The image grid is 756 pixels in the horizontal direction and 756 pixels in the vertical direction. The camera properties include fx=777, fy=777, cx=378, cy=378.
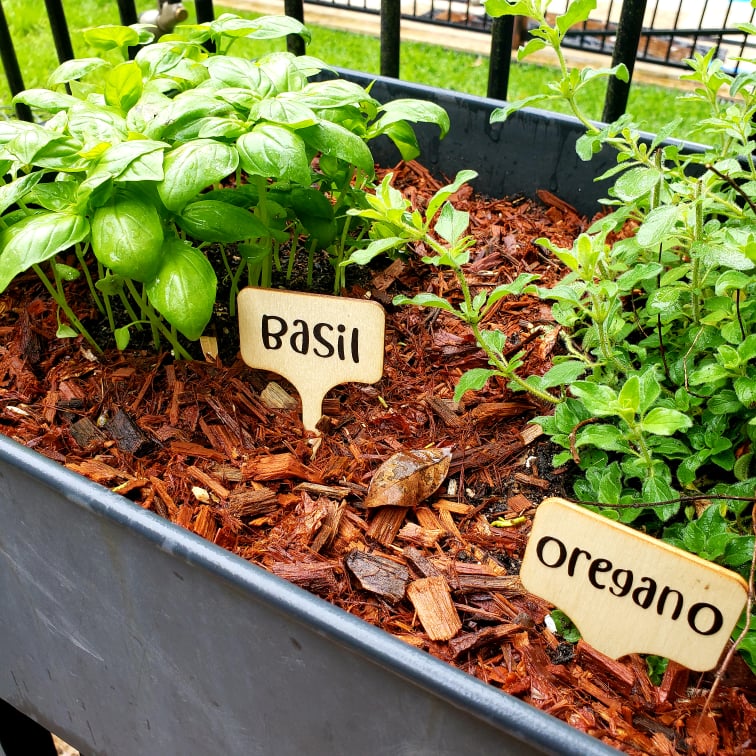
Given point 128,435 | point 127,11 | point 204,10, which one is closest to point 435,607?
point 128,435

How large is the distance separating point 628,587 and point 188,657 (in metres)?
0.41

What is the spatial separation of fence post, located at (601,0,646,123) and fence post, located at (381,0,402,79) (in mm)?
423

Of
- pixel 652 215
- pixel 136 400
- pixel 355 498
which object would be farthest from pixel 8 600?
pixel 652 215

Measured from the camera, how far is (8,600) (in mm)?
890

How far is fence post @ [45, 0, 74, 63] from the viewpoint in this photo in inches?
64.8

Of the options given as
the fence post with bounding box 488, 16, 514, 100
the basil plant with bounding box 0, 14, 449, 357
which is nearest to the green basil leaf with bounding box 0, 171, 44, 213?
the basil plant with bounding box 0, 14, 449, 357

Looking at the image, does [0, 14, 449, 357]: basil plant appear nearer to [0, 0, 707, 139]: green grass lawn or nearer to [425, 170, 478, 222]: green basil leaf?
[425, 170, 478, 222]: green basil leaf

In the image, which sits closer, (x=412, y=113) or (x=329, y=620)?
(x=329, y=620)

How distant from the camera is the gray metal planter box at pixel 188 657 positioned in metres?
0.57

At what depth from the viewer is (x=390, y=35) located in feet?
5.14

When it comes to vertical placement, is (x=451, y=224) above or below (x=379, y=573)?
above

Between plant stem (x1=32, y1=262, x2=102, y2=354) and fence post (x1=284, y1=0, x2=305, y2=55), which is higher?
fence post (x1=284, y1=0, x2=305, y2=55)

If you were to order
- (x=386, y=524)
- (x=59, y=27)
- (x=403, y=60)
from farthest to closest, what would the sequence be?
(x=403, y=60)
(x=59, y=27)
(x=386, y=524)

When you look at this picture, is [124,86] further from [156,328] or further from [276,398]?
[276,398]
